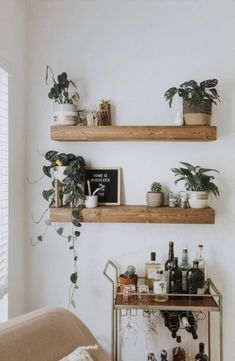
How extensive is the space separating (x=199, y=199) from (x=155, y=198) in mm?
266

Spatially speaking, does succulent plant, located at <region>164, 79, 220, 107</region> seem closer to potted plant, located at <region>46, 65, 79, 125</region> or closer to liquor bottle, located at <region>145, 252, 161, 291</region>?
potted plant, located at <region>46, 65, 79, 125</region>

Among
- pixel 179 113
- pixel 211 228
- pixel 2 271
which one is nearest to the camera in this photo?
pixel 2 271

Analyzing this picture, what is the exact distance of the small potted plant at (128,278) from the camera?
1983 millimetres

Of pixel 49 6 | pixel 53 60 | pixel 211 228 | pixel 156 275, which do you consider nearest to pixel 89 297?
pixel 156 275

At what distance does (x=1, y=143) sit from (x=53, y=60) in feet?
2.30

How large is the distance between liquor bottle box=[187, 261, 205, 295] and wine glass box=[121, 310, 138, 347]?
431 millimetres

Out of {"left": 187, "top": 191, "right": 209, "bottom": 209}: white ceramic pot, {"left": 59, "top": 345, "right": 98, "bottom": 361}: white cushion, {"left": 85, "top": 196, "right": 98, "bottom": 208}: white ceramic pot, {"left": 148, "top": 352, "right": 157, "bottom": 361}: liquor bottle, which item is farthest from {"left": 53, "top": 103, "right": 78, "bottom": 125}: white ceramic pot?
{"left": 148, "top": 352, "right": 157, "bottom": 361}: liquor bottle

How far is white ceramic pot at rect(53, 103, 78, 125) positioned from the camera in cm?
201

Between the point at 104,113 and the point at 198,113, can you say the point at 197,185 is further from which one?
the point at 104,113

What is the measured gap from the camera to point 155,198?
2.03 meters

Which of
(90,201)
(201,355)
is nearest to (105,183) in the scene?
(90,201)

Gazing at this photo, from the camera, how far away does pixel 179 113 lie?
1984 millimetres

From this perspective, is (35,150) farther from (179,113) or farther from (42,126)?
(179,113)

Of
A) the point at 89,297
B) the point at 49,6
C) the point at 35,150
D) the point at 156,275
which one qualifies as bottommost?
the point at 89,297
